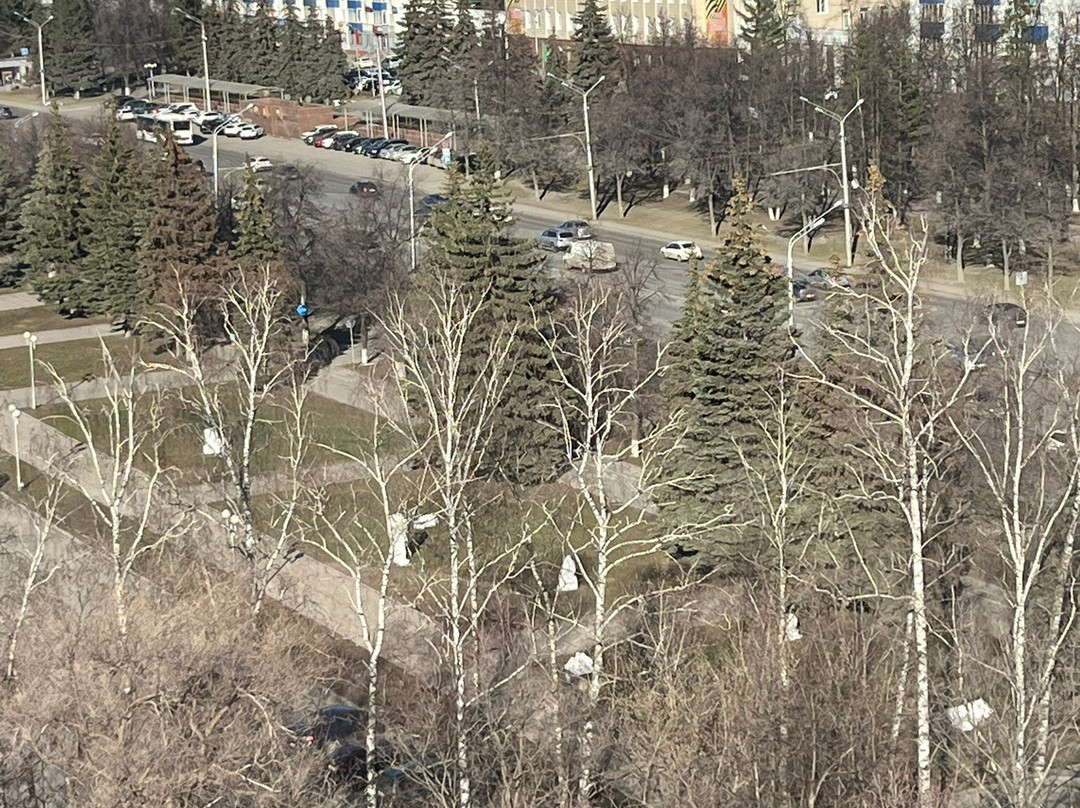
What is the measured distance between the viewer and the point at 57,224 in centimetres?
5372

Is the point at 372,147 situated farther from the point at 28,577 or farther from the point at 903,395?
the point at 903,395

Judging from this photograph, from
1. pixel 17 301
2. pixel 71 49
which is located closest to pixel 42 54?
pixel 71 49

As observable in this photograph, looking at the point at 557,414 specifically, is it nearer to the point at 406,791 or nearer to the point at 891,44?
the point at 406,791

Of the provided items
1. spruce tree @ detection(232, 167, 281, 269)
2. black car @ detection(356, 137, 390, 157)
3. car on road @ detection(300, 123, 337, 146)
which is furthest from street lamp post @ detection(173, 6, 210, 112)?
spruce tree @ detection(232, 167, 281, 269)

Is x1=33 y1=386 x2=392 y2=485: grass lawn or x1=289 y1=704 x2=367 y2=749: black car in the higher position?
x1=33 y1=386 x2=392 y2=485: grass lawn

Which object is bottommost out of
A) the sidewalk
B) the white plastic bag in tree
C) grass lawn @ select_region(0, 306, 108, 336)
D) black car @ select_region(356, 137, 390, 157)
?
the white plastic bag in tree

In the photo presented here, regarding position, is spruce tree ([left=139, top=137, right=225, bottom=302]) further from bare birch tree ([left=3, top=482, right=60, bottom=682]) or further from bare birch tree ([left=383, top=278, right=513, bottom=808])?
bare birch tree ([left=3, top=482, right=60, bottom=682])

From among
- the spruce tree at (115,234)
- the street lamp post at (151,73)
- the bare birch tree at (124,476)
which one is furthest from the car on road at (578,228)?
the street lamp post at (151,73)

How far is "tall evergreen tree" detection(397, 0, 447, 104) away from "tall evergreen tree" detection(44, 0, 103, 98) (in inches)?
855

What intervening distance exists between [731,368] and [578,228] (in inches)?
1133

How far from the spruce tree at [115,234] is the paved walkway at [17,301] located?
3.63 m

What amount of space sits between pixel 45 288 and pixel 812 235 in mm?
25370

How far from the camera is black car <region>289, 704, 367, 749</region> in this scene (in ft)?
79.1

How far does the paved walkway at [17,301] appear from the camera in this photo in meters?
55.8
